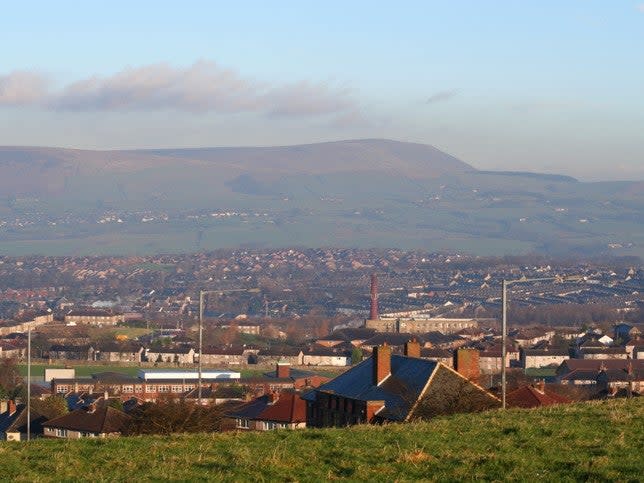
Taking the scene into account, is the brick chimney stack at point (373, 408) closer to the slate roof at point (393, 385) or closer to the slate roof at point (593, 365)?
the slate roof at point (393, 385)

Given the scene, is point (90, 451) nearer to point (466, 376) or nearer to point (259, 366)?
point (466, 376)

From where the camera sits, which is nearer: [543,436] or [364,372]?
[543,436]

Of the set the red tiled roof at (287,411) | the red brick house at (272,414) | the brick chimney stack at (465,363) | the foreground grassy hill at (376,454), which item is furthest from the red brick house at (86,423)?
the foreground grassy hill at (376,454)

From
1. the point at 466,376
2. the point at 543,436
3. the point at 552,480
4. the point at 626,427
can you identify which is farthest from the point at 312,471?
the point at 466,376

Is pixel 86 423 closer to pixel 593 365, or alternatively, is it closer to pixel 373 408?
pixel 373 408

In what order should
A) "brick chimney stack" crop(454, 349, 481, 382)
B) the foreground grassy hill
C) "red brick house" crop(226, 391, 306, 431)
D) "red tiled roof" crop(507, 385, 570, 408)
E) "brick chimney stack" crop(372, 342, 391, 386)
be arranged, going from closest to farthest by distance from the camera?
the foreground grassy hill → "brick chimney stack" crop(372, 342, 391, 386) → "brick chimney stack" crop(454, 349, 481, 382) → "red tiled roof" crop(507, 385, 570, 408) → "red brick house" crop(226, 391, 306, 431)

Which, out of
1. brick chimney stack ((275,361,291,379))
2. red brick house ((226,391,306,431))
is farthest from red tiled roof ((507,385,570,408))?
brick chimney stack ((275,361,291,379))

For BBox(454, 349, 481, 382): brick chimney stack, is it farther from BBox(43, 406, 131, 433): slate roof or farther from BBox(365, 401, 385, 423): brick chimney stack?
BBox(43, 406, 131, 433): slate roof

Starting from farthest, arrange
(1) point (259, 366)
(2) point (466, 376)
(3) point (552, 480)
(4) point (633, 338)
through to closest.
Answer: (4) point (633, 338) < (1) point (259, 366) < (2) point (466, 376) < (3) point (552, 480)
